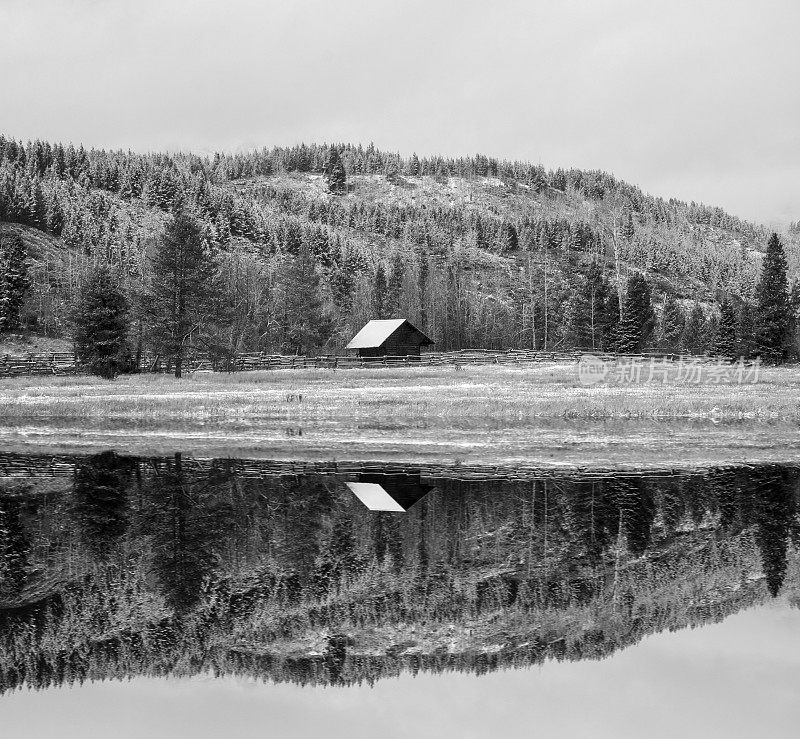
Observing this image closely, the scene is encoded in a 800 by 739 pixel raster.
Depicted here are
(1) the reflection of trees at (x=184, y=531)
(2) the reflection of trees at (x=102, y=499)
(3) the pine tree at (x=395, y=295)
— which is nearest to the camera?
(1) the reflection of trees at (x=184, y=531)

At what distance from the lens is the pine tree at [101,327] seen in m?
57.3

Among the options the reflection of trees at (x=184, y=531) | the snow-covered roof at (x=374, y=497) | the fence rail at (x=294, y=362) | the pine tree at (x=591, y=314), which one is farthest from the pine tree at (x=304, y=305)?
the snow-covered roof at (x=374, y=497)

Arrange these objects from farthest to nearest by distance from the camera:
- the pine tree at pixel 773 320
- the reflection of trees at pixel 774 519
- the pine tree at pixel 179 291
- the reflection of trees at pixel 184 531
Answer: the pine tree at pixel 773 320
the pine tree at pixel 179 291
the reflection of trees at pixel 774 519
the reflection of trees at pixel 184 531

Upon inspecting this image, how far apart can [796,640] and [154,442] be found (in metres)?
30.0

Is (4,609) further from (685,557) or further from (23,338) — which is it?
(23,338)

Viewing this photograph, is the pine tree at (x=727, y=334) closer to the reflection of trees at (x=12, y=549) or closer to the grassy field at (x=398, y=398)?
the grassy field at (x=398, y=398)

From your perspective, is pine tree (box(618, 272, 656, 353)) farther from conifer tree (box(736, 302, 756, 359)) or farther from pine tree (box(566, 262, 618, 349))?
conifer tree (box(736, 302, 756, 359))

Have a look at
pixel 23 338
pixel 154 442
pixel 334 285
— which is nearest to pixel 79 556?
pixel 154 442

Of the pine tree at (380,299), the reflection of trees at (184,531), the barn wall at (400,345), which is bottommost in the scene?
the reflection of trees at (184,531)

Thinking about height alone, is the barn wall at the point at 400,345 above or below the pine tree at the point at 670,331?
below

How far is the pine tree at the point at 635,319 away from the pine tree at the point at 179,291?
5198 centimetres

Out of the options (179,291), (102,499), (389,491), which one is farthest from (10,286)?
(389,491)

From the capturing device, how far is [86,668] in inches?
432

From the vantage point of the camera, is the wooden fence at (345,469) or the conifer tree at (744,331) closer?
the wooden fence at (345,469)
